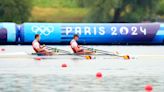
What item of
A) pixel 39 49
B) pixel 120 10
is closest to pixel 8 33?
pixel 39 49

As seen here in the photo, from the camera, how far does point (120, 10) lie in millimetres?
86312

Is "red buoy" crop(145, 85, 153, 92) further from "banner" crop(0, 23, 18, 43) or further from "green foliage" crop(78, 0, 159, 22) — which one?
"green foliage" crop(78, 0, 159, 22)

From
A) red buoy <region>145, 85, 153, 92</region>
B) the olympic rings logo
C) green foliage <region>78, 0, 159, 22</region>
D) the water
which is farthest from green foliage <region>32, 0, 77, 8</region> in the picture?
red buoy <region>145, 85, 153, 92</region>

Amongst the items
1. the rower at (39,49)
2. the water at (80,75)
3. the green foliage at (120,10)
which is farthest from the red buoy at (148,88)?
the green foliage at (120,10)

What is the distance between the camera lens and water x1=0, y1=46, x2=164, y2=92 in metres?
23.0

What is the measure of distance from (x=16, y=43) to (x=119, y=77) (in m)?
31.0

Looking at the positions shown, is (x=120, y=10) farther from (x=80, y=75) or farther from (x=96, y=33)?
(x=80, y=75)

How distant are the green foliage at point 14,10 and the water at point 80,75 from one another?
1804 inches

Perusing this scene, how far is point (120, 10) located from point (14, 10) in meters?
13.3

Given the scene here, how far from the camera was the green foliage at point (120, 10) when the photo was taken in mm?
80875

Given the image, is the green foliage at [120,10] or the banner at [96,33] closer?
the banner at [96,33]

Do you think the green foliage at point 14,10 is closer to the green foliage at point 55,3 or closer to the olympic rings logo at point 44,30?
the green foliage at point 55,3

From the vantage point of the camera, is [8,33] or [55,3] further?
[55,3]

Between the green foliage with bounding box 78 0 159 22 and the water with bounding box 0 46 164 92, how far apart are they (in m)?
42.4
